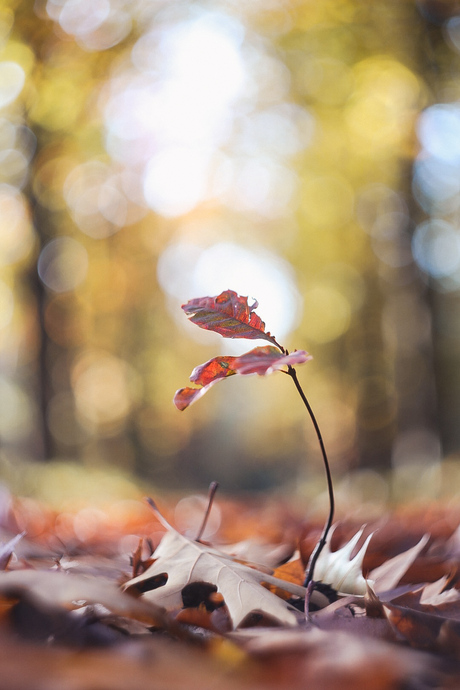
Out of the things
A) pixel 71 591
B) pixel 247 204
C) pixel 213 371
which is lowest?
pixel 71 591

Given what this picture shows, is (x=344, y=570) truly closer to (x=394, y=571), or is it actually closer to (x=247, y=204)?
(x=394, y=571)

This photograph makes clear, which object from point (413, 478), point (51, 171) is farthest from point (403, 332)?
point (51, 171)

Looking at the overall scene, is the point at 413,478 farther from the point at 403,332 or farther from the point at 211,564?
the point at 211,564

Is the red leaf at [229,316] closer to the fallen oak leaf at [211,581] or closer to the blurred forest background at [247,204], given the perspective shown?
the fallen oak leaf at [211,581]

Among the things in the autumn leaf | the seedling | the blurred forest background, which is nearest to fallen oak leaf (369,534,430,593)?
the seedling

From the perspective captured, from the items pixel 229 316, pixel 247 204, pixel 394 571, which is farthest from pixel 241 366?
pixel 247 204

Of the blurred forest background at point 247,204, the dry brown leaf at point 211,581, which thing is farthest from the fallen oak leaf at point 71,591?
the blurred forest background at point 247,204

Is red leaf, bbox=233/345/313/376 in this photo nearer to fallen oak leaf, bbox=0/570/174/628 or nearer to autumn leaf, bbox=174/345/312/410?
autumn leaf, bbox=174/345/312/410
